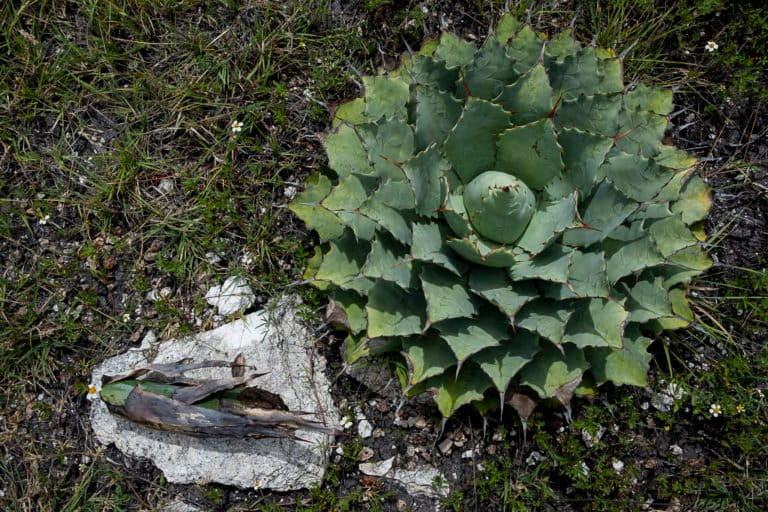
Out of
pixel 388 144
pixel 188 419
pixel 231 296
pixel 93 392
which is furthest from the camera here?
pixel 231 296

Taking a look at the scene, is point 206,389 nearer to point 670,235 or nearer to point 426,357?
point 426,357

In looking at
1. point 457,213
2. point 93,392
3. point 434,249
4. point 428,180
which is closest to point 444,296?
point 434,249

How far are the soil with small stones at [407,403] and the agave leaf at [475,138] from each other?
2.34 ft

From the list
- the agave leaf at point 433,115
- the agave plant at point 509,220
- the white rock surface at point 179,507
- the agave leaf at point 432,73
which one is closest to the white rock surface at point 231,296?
the agave plant at point 509,220

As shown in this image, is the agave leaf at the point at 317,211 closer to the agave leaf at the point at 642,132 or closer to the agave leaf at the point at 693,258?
the agave leaf at the point at 642,132

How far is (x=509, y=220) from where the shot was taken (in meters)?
2.11

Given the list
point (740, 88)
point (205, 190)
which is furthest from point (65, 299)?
point (740, 88)

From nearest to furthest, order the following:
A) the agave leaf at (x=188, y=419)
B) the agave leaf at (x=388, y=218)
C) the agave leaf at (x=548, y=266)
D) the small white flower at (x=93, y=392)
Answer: the agave leaf at (x=548, y=266)
the agave leaf at (x=388, y=218)
the agave leaf at (x=188, y=419)
the small white flower at (x=93, y=392)

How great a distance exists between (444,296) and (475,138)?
0.59m

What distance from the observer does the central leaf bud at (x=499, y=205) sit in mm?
2023

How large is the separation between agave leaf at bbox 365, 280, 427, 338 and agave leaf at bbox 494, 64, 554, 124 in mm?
772

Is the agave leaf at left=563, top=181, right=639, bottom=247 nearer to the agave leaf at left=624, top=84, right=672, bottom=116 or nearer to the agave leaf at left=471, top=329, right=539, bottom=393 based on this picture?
the agave leaf at left=471, top=329, right=539, bottom=393

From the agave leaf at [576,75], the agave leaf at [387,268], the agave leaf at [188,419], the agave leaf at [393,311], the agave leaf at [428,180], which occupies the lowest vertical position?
the agave leaf at [188,419]

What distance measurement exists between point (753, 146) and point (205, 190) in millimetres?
2791
